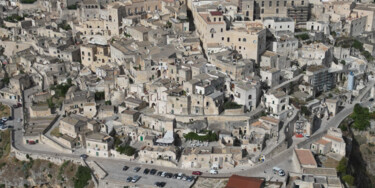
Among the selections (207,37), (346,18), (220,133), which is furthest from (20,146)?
(346,18)

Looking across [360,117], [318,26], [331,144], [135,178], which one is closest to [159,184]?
[135,178]

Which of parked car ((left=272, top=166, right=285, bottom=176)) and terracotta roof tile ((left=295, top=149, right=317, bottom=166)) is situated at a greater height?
terracotta roof tile ((left=295, top=149, right=317, bottom=166))

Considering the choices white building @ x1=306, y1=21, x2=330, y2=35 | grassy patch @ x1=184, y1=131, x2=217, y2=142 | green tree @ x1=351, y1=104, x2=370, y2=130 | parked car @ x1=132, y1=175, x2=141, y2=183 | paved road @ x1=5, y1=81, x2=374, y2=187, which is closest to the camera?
parked car @ x1=132, y1=175, x2=141, y2=183

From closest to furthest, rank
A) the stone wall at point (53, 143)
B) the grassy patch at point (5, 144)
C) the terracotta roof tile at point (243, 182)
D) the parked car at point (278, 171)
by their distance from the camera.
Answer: the terracotta roof tile at point (243, 182), the parked car at point (278, 171), the stone wall at point (53, 143), the grassy patch at point (5, 144)

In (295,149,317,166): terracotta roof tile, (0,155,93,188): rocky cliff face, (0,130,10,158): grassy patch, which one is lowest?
(0,155,93,188): rocky cliff face

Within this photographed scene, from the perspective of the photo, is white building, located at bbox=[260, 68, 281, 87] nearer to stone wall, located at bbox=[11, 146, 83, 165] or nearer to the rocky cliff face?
stone wall, located at bbox=[11, 146, 83, 165]

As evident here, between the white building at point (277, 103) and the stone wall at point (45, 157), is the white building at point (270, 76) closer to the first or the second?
the white building at point (277, 103)

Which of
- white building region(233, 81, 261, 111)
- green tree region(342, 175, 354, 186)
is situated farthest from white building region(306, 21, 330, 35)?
green tree region(342, 175, 354, 186)

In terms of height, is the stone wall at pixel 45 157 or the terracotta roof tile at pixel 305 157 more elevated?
the terracotta roof tile at pixel 305 157

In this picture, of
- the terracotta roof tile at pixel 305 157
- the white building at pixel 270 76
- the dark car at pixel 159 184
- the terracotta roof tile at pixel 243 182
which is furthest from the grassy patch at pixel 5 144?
the terracotta roof tile at pixel 305 157

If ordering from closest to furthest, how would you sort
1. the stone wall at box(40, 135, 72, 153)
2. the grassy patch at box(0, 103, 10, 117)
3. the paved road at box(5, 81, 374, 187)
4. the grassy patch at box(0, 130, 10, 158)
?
the paved road at box(5, 81, 374, 187) < the stone wall at box(40, 135, 72, 153) < the grassy patch at box(0, 130, 10, 158) < the grassy patch at box(0, 103, 10, 117)

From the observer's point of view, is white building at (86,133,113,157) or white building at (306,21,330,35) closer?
white building at (86,133,113,157)

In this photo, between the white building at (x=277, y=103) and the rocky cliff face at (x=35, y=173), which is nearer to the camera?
the rocky cliff face at (x=35, y=173)
